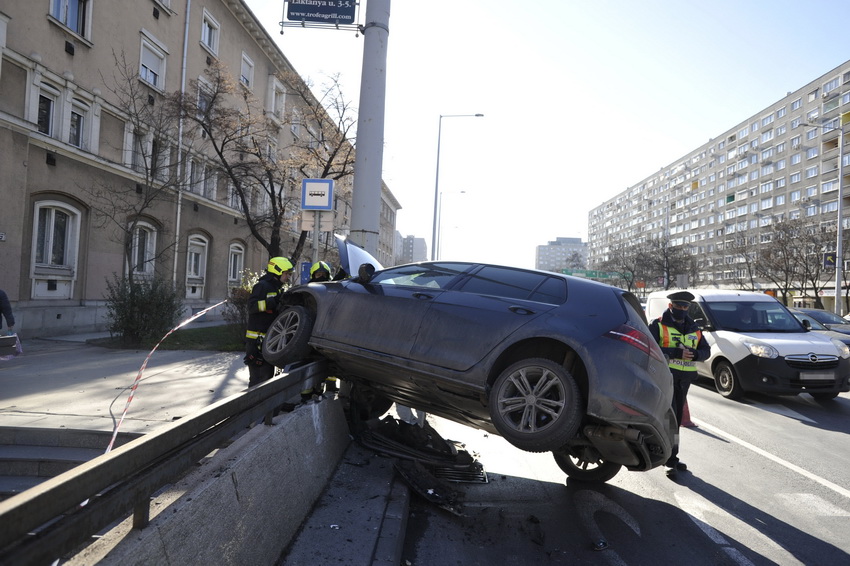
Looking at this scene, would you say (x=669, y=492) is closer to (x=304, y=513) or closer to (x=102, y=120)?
Result: (x=304, y=513)

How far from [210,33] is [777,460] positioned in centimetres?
2647

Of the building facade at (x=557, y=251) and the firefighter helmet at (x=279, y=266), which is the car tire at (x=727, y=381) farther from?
the building facade at (x=557, y=251)

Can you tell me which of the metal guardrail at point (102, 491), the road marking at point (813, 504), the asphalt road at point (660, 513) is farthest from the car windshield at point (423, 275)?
the road marking at point (813, 504)

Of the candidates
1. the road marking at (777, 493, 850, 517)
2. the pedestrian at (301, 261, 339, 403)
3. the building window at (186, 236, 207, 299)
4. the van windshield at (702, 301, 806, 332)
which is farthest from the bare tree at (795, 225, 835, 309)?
the pedestrian at (301, 261, 339, 403)

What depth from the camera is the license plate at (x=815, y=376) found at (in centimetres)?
842

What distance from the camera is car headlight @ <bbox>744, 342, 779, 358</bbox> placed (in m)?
8.62

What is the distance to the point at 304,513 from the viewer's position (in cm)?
349

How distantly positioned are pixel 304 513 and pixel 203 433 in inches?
39.3

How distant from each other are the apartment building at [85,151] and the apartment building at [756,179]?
42.6 metres

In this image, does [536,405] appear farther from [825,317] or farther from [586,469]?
[825,317]

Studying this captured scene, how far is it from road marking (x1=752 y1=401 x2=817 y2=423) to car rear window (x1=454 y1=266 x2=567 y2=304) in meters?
6.40

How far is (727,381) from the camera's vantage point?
9.59 meters

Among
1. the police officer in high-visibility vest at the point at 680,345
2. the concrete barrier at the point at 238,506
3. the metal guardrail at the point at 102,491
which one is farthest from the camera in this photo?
the police officer in high-visibility vest at the point at 680,345

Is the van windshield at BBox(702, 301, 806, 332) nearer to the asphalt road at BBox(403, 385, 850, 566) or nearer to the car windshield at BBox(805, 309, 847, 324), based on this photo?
the asphalt road at BBox(403, 385, 850, 566)
